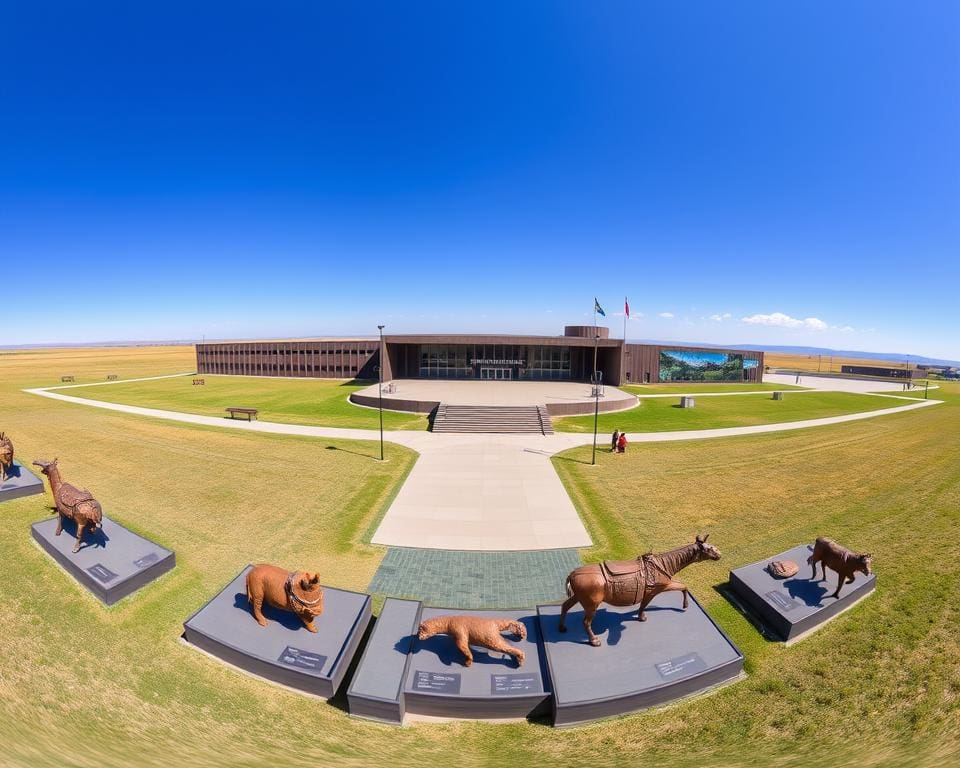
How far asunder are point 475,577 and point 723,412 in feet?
105

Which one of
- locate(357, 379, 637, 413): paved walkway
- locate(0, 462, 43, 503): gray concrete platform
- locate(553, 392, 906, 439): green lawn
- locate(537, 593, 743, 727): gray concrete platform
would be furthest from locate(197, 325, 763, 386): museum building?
locate(537, 593, 743, 727): gray concrete platform

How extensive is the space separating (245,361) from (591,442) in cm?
5529

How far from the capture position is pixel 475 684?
7.29 m

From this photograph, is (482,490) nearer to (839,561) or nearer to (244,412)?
(839,561)

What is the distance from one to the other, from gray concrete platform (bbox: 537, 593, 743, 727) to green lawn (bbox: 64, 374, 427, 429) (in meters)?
20.7

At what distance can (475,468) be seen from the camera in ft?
65.3

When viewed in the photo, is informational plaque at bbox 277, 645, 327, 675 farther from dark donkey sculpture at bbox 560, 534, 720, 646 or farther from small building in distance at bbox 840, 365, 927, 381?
small building in distance at bbox 840, 365, 927, 381

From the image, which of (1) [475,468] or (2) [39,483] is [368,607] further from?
(2) [39,483]

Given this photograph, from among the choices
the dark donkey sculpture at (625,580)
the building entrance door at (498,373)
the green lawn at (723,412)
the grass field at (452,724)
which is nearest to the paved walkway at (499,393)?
the green lawn at (723,412)

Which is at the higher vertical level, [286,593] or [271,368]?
[271,368]

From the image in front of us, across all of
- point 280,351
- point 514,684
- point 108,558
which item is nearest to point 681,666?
point 514,684

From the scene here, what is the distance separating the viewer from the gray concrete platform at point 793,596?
8.91 metres

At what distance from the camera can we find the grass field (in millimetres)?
6500

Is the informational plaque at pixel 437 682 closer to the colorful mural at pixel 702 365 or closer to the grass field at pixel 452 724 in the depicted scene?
the grass field at pixel 452 724
